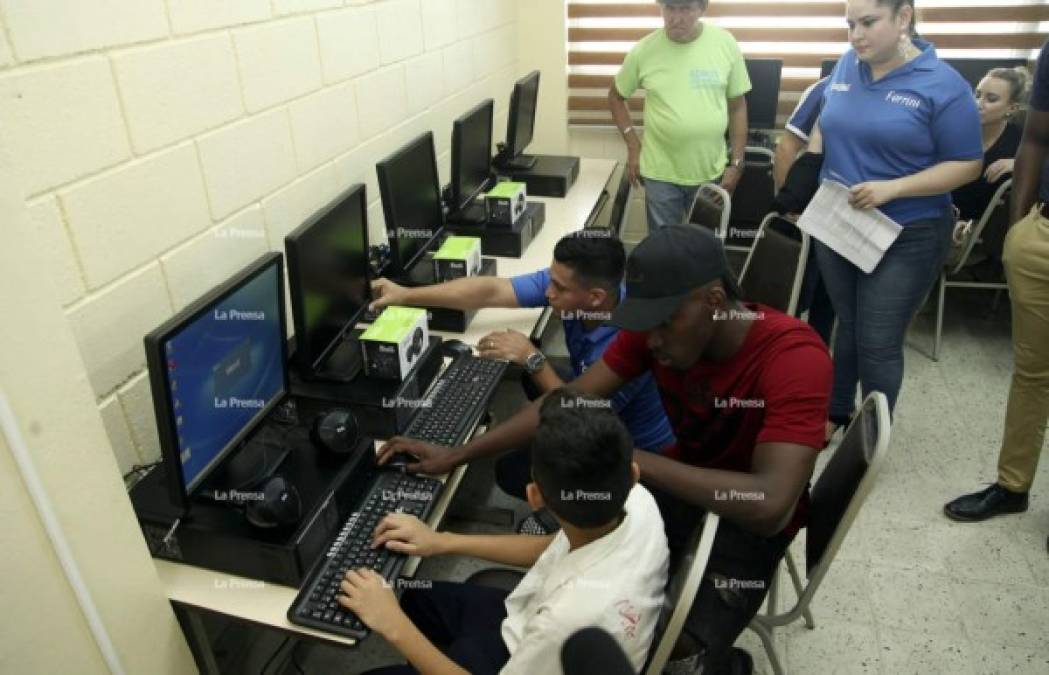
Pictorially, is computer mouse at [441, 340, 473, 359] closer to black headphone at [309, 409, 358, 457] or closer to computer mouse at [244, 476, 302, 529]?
black headphone at [309, 409, 358, 457]

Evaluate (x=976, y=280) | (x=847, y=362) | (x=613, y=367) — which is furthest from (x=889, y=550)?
(x=976, y=280)

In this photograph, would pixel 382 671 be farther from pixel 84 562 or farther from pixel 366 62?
pixel 366 62

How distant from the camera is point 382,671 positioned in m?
1.45

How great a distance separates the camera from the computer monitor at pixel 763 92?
3.74 m

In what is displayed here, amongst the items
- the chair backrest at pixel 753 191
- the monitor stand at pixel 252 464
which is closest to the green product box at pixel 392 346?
the monitor stand at pixel 252 464

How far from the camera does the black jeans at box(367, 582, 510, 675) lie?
4.89 ft

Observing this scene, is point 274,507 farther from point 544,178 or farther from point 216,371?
point 544,178

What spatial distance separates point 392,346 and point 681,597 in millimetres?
900

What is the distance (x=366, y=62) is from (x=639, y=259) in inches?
55.8

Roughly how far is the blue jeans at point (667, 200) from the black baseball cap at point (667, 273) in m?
1.97

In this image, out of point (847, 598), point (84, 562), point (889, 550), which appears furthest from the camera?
point (889, 550)

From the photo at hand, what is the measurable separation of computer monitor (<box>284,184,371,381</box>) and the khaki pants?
185 cm

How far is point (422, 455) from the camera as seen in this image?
1.63 meters

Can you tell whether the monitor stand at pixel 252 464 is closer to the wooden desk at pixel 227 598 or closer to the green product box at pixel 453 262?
the wooden desk at pixel 227 598
